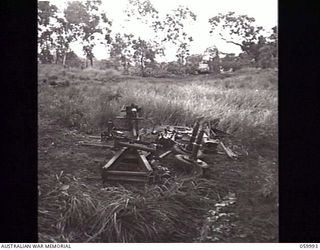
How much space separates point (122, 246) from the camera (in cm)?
252

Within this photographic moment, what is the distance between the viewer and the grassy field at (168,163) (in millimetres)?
2527

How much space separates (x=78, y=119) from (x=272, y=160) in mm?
1311

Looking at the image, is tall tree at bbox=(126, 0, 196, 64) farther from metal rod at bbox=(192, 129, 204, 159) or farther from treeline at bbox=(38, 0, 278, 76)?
metal rod at bbox=(192, 129, 204, 159)

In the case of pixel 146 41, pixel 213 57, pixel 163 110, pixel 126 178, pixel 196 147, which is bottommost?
pixel 126 178

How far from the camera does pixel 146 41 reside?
8.70 feet

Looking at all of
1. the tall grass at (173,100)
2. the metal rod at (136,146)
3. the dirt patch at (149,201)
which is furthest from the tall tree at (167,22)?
the dirt patch at (149,201)

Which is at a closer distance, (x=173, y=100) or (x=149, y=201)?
(x=149, y=201)

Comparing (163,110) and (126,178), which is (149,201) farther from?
(163,110)

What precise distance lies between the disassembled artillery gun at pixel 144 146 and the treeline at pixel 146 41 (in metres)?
0.35

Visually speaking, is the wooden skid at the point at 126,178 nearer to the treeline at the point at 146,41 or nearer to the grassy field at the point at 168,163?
the grassy field at the point at 168,163

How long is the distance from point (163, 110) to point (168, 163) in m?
0.35

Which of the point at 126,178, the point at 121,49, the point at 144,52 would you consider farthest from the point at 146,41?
the point at 126,178

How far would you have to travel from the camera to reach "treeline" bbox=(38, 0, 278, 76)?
8.59 ft
